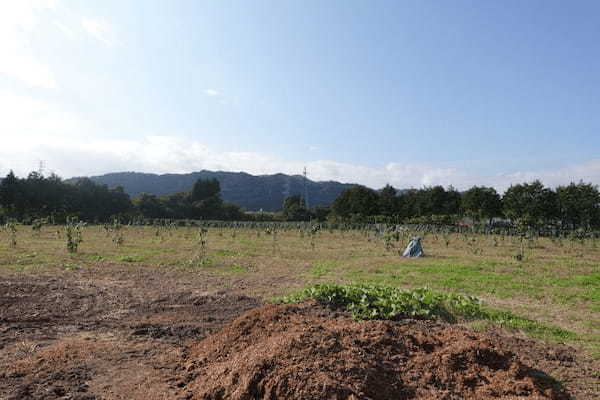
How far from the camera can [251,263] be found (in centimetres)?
1378

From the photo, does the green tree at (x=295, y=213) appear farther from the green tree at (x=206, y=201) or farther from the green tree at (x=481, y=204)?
the green tree at (x=481, y=204)

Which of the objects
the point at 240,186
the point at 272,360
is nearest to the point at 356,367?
the point at 272,360

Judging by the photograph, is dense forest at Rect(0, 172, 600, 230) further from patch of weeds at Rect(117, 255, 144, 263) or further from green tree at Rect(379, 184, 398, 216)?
patch of weeds at Rect(117, 255, 144, 263)

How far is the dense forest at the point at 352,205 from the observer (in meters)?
44.9

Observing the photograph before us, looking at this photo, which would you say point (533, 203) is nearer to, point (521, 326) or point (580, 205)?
point (580, 205)

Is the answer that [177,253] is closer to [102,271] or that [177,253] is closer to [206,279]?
Result: [102,271]

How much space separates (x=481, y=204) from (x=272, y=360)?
172 feet

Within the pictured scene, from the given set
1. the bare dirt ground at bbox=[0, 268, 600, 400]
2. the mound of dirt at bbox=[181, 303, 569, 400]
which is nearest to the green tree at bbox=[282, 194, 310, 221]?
the bare dirt ground at bbox=[0, 268, 600, 400]

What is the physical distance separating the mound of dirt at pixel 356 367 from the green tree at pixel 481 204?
4969 cm

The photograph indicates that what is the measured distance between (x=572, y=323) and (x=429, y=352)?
4361 millimetres

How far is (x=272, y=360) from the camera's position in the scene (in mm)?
3633

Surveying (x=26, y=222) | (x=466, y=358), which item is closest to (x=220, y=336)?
(x=466, y=358)

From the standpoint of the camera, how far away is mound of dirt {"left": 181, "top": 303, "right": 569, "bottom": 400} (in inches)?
131

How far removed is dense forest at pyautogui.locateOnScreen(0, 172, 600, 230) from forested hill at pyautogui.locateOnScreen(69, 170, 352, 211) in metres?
63.2
